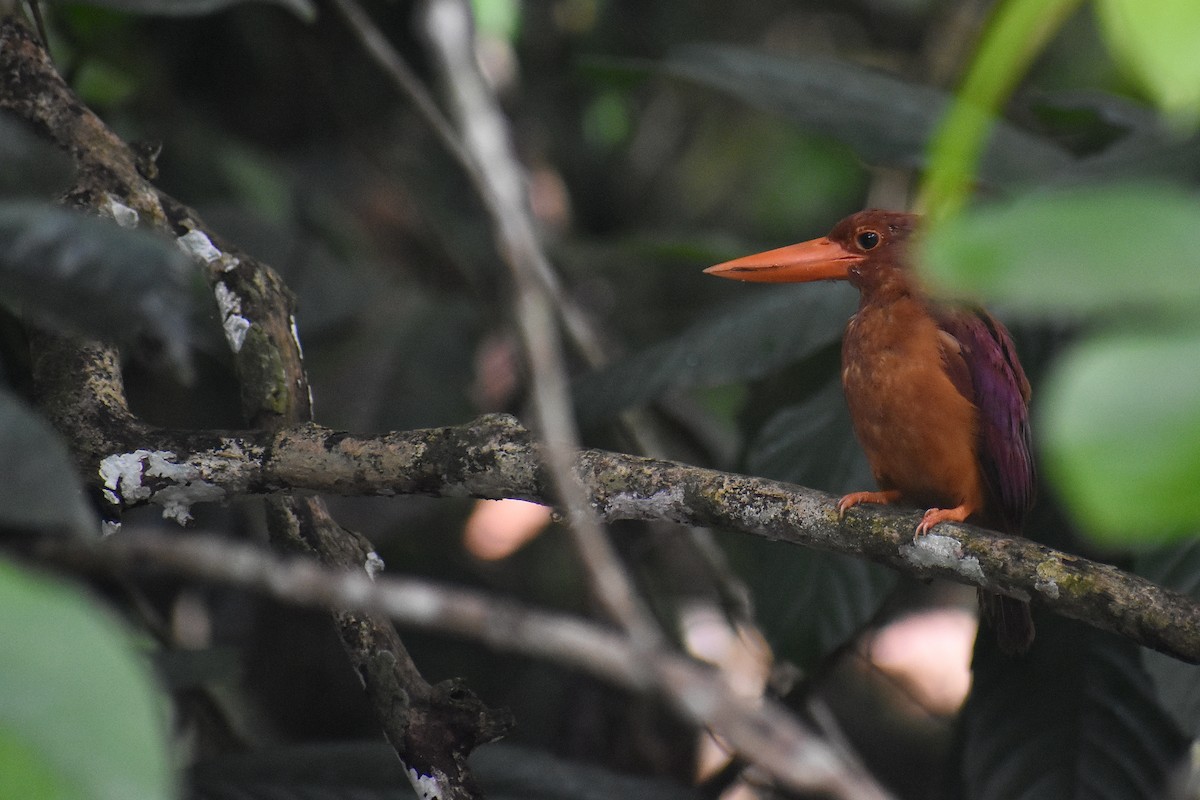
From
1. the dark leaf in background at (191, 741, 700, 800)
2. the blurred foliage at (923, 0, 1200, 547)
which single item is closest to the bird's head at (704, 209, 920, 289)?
the dark leaf in background at (191, 741, 700, 800)

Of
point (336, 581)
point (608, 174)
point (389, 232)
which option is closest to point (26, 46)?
point (336, 581)

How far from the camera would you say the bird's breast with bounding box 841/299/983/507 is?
6.64 ft

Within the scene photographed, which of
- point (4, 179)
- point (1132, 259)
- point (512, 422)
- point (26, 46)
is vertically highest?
point (26, 46)

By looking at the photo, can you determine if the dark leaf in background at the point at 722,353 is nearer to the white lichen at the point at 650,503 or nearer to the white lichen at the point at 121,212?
the white lichen at the point at 650,503

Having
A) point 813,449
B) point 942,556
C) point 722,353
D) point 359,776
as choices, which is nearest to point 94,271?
point 942,556

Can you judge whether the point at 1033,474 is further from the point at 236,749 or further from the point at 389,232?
the point at 389,232

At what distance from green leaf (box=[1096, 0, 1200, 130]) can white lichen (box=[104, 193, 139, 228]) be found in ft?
4.65

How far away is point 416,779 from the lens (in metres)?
1.36

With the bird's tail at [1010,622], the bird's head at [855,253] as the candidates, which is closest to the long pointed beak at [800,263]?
the bird's head at [855,253]

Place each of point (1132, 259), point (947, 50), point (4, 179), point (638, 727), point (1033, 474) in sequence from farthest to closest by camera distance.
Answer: point (947, 50) → point (638, 727) → point (1033, 474) → point (4, 179) → point (1132, 259)

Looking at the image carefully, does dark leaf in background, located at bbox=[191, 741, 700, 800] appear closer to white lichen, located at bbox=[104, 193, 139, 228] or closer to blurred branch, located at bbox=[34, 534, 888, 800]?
white lichen, located at bbox=[104, 193, 139, 228]

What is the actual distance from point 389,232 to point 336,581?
3.99 metres

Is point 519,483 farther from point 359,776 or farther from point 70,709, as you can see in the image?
point 70,709

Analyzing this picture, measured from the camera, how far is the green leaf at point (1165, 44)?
490 mm
